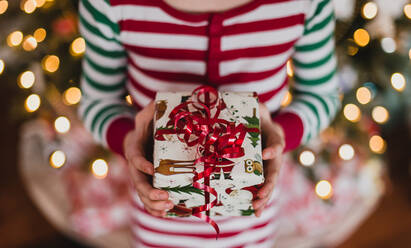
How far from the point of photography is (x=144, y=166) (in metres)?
0.52

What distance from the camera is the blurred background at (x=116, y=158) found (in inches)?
38.7

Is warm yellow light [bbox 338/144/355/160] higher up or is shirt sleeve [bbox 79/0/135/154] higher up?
shirt sleeve [bbox 79/0/135/154]

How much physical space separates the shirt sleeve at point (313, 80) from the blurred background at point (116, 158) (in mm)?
268

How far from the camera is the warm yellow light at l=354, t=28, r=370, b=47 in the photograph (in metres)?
0.94

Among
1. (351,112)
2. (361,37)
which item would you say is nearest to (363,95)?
(351,112)

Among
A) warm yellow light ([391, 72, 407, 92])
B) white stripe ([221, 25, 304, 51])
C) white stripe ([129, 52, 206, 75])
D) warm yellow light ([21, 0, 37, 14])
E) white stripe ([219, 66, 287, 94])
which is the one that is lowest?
warm yellow light ([391, 72, 407, 92])

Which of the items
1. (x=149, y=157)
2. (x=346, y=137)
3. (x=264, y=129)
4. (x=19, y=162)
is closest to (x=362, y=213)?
(x=346, y=137)

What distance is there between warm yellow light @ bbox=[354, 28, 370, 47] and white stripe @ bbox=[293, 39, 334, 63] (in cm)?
35

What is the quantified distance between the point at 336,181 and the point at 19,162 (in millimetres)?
1331

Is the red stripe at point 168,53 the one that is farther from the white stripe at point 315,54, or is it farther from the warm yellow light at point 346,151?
the warm yellow light at point 346,151

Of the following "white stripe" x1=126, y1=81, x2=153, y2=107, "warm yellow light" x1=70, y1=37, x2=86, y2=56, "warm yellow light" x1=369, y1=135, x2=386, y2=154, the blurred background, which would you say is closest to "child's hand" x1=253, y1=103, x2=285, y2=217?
"white stripe" x1=126, y1=81, x2=153, y2=107

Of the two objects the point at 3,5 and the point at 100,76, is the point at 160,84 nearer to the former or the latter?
the point at 100,76

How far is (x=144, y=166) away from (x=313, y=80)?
381mm

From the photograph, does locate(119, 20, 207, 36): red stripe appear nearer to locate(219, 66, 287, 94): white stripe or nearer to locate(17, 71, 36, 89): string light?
locate(219, 66, 287, 94): white stripe
